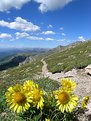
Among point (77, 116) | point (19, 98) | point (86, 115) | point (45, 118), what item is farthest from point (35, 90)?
point (86, 115)

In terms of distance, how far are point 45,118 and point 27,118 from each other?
Answer: 0.42 meters

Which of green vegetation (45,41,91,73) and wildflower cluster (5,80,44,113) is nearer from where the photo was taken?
wildflower cluster (5,80,44,113)

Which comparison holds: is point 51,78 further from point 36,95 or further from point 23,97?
point 23,97

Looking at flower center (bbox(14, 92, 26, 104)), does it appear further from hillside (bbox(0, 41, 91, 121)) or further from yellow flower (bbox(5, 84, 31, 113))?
hillside (bbox(0, 41, 91, 121))

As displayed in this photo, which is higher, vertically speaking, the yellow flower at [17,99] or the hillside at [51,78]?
the yellow flower at [17,99]

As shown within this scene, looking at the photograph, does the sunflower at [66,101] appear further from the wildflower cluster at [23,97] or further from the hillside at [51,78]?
the hillside at [51,78]

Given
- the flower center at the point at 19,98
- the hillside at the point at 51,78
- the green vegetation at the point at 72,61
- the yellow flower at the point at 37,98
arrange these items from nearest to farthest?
1. the flower center at the point at 19,98
2. the yellow flower at the point at 37,98
3. the hillside at the point at 51,78
4. the green vegetation at the point at 72,61

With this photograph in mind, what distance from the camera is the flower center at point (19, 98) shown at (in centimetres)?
526

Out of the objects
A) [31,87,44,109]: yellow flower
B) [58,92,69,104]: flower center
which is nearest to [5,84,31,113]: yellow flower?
[31,87,44,109]: yellow flower

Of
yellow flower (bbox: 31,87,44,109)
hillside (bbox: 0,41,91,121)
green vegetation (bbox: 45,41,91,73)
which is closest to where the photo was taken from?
yellow flower (bbox: 31,87,44,109)

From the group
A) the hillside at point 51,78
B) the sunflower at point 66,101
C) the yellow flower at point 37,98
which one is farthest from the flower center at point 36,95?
the hillside at point 51,78

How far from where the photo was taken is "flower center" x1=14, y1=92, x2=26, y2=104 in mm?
5258

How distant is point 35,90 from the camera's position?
221 inches

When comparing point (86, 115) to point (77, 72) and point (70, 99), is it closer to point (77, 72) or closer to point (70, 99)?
point (70, 99)
